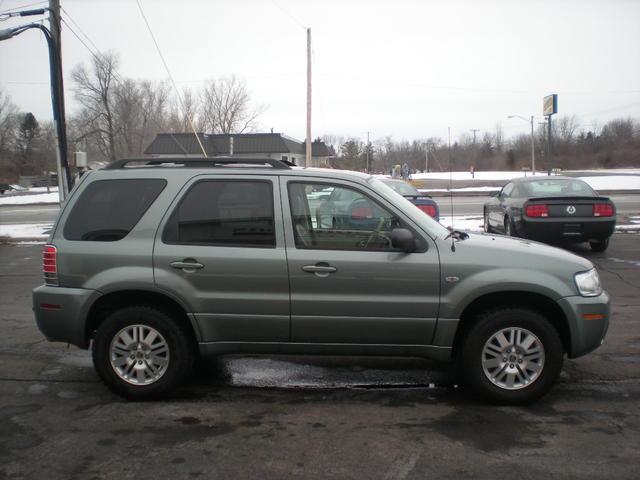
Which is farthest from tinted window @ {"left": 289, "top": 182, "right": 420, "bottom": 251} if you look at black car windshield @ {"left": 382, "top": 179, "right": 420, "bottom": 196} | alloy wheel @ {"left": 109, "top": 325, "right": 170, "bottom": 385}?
black car windshield @ {"left": 382, "top": 179, "right": 420, "bottom": 196}

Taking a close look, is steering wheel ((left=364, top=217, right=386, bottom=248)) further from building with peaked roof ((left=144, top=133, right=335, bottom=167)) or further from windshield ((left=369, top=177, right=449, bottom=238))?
building with peaked roof ((left=144, top=133, right=335, bottom=167))

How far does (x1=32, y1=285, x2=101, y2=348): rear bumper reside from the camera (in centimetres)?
432

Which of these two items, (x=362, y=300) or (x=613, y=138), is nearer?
(x=362, y=300)

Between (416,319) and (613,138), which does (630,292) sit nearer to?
(416,319)

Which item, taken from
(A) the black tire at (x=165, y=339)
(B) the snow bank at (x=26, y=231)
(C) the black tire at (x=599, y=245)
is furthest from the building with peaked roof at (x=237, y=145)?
(A) the black tire at (x=165, y=339)

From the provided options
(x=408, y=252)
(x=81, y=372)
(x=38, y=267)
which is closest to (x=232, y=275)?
(x=408, y=252)

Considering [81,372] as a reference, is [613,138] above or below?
above

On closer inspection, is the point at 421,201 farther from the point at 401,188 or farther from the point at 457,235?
the point at 457,235

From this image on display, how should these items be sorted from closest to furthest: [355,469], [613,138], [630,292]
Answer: [355,469] < [630,292] < [613,138]

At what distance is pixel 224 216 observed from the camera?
4.39 m

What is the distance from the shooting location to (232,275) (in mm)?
4238

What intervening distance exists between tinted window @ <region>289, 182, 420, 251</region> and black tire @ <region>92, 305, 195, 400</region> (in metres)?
1.18

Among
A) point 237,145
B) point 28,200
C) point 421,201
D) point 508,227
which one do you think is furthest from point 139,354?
point 237,145

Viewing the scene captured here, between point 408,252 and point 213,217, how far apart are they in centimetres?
153
